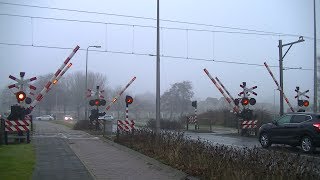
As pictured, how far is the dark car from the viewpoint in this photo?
56.7 feet

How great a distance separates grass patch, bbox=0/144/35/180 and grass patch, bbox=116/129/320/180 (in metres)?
3.66

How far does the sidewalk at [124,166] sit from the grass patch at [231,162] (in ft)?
1.03

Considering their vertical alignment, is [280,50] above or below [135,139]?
above

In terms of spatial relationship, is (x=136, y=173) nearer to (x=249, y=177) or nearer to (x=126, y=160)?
(x=126, y=160)

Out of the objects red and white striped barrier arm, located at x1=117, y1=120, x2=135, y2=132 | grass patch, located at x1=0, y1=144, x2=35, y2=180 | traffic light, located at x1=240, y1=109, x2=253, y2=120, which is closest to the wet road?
traffic light, located at x1=240, y1=109, x2=253, y2=120

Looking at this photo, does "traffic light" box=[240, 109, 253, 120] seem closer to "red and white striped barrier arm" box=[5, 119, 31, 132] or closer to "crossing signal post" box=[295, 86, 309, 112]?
"crossing signal post" box=[295, 86, 309, 112]

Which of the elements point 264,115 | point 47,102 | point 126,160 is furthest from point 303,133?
point 47,102

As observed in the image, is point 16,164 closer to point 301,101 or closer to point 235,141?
point 235,141

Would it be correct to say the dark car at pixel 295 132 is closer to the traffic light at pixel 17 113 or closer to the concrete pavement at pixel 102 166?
the concrete pavement at pixel 102 166

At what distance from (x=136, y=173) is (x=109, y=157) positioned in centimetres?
388

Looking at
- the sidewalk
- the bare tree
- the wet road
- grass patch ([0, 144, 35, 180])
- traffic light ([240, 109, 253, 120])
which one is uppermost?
the bare tree

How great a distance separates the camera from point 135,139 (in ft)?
63.1

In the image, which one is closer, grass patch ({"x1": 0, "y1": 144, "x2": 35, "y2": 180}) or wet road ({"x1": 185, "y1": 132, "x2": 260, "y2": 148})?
grass patch ({"x1": 0, "y1": 144, "x2": 35, "y2": 180})

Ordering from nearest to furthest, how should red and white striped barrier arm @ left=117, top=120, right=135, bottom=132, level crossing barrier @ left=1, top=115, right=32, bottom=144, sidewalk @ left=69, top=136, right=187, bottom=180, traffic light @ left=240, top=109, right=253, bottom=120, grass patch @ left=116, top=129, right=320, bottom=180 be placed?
1. grass patch @ left=116, top=129, right=320, bottom=180
2. sidewalk @ left=69, top=136, right=187, bottom=180
3. level crossing barrier @ left=1, top=115, right=32, bottom=144
4. red and white striped barrier arm @ left=117, top=120, right=135, bottom=132
5. traffic light @ left=240, top=109, right=253, bottom=120
